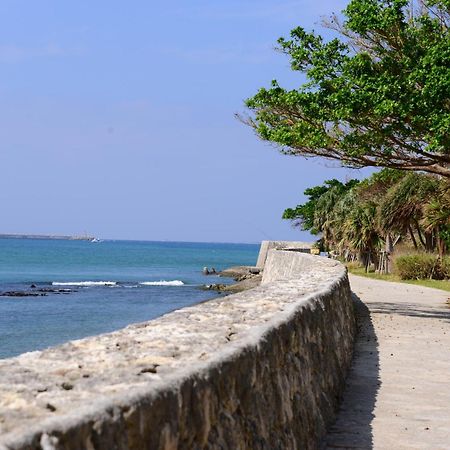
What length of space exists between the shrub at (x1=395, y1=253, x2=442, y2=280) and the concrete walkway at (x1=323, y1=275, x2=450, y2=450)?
63.1 feet

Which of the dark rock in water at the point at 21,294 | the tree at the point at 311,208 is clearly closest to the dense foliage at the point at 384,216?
the tree at the point at 311,208

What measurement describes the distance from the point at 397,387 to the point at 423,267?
97.9 ft

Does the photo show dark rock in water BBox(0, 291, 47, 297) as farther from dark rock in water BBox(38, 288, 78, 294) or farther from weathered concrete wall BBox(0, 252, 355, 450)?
weathered concrete wall BBox(0, 252, 355, 450)

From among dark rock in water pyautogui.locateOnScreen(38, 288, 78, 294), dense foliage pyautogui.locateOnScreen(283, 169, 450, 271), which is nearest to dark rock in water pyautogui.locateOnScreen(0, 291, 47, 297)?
dark rock in water pyautogui.locateOnScreen(38, 288, 78, 294)

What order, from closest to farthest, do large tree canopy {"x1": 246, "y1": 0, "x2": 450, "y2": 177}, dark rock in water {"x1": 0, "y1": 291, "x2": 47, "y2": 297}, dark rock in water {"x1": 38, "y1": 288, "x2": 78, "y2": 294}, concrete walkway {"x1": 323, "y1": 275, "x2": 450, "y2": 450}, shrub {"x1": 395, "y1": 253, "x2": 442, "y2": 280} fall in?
concrete walkway {"x1": 323, "y1": 275, "x2": 450, "y2": 450}
large tree canopy {"x1": 246, "y1": 0, "x2": 450, "y2": 177}
shrub {"x1": 395, "y1": 253, "x2": 442, "y2": 280}
dark rock in water {"x1": 0, "y1": 291, "x2": 47, "y2": 297}
dark rock in water {"x1": 38, "y1": 288, "x2": 78, "y2": 294}

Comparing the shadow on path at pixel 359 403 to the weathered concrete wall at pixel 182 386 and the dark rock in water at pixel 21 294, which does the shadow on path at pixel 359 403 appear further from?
the dark rock in water at pixel 21 294

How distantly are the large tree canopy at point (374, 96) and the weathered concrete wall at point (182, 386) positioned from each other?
10196 millimetres

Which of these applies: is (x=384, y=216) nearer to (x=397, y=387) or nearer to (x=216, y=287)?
(x=216, y=287)

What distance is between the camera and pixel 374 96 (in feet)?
57.5

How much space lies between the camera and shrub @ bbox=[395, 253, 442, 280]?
1548 inches

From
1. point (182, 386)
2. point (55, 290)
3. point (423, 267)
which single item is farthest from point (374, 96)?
point (55, 290)

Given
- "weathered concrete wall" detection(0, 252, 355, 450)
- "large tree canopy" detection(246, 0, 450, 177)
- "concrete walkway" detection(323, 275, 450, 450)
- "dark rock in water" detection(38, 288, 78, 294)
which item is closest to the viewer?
"weathered concrete wall" detection(0, 252, 355, 450)

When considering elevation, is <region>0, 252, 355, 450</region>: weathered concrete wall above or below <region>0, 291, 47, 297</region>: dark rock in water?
above

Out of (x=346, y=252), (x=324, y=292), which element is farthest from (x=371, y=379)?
(x=346, y=252)
